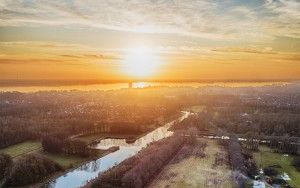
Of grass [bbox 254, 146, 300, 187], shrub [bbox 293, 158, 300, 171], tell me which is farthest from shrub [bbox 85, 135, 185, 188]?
shrub [bbox 293, 158, 300, 171]

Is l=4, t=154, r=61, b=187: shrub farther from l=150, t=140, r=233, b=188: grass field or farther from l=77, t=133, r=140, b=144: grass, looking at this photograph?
l=77, t=133, r=140, b=144: grass

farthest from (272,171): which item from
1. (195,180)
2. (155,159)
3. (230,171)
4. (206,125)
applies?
(206,125)

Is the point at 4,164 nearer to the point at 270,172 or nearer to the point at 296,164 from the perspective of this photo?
the point at 270,172

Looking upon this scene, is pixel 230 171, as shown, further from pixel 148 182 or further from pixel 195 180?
pixel 148 182

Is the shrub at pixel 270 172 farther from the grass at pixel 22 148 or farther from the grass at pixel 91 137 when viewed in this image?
the grass at pixel 22 148

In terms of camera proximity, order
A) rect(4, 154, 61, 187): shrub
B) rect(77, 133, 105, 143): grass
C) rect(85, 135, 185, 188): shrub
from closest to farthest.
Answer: rect(85, 135, 185, 188): shrub
rect(4, 154, 61, 187): shrub
rect(77, 133, 105, 143): grass

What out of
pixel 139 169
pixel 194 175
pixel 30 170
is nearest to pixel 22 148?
pixel 30 170

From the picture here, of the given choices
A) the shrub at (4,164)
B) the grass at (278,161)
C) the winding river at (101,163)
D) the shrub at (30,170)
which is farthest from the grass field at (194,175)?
the shrub at (4,164)
